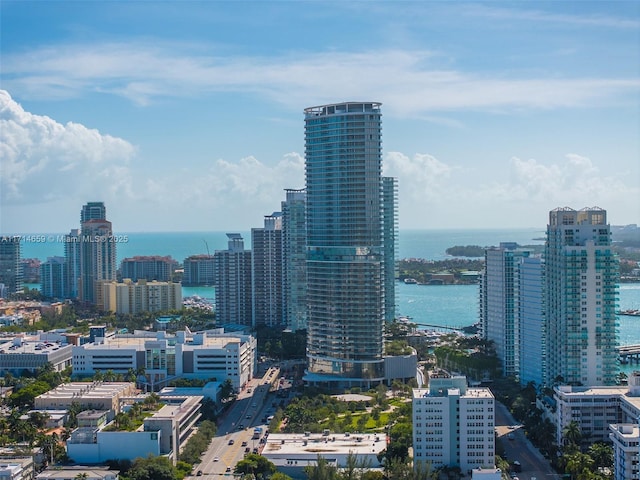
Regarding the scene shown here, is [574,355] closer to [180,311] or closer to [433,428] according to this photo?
[433,428]

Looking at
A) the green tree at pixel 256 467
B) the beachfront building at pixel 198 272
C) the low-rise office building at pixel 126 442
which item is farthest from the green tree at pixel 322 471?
the beachfront building at pixel 198 272

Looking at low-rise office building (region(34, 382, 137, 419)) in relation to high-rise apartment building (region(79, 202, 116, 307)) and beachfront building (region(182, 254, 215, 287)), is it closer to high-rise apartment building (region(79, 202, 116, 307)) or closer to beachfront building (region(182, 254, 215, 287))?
high-rise apartment building (region(79, 202, 116, 307))

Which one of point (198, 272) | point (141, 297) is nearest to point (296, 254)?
point (141, 297)

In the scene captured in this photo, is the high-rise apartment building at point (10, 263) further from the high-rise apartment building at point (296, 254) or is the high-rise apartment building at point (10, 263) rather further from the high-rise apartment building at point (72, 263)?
the high-rise apartment building at point (296, 254)

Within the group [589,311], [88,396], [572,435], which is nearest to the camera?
[572,435]

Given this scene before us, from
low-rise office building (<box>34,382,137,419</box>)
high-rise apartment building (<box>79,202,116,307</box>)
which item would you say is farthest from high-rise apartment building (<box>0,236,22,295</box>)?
low-rise office building (<box>34,382,137,419</box>)

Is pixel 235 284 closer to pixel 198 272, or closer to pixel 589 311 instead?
pixel 589 311
